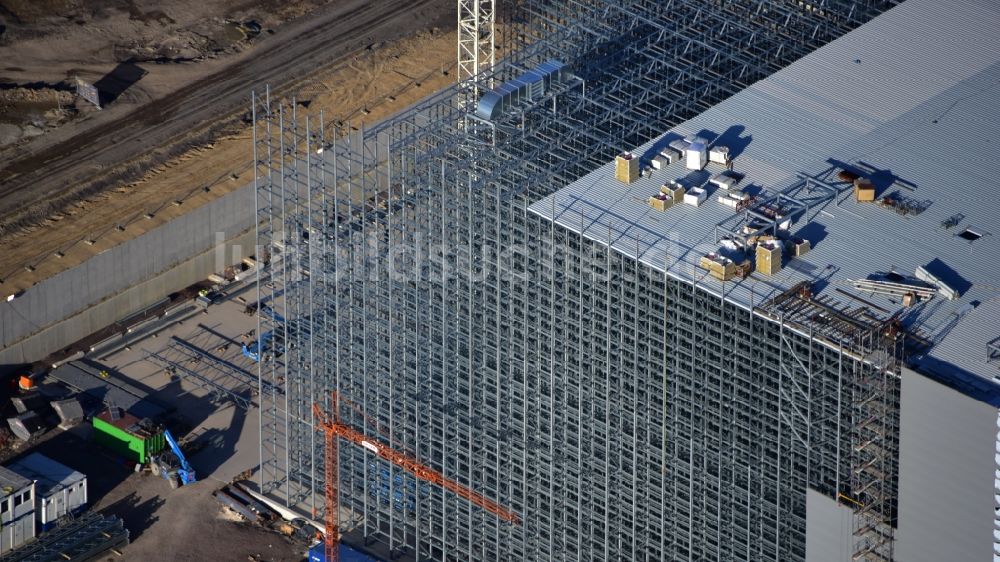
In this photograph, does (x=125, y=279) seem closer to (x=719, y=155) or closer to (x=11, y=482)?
(x=11, y=482)

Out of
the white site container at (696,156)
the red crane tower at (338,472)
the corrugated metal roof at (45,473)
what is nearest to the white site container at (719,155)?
the white site container at (696,156)

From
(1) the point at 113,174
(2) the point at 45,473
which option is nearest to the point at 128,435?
(2) the point at 45,473

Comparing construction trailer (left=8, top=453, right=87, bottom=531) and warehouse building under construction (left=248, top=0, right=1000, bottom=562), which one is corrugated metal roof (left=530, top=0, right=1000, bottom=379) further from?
construction trailer (left=8, top=453, right=87, bottom=531)

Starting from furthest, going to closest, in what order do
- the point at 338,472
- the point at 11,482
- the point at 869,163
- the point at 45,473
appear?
1. the point at 45,473
2. the point at 338,472
3. the point at 11,482
4. the point at 869,163

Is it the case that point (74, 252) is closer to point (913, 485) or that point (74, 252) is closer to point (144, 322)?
point (144, 322)

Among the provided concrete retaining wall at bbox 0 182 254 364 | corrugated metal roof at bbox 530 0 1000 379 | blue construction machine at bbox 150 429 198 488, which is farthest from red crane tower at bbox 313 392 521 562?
concrete retaining wall at bbox 0 182 254 364

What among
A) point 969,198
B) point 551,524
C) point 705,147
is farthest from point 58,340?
point 969,198
